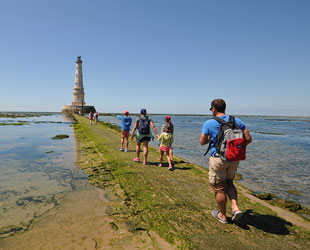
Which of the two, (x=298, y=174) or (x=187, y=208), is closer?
(x=187, y=208)

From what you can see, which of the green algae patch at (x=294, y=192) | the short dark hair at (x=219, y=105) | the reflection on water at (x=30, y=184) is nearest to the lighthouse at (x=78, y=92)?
the reflection on water at (x=30, y=184)

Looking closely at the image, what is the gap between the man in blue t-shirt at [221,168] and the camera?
3.30 m

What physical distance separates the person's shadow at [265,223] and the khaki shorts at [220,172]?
814 mm

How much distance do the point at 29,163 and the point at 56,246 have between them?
19.7 feet

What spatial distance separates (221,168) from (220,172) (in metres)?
0.09

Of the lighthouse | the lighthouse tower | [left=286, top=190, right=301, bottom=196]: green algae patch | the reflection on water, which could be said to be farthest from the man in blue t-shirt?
the lighthouse tower

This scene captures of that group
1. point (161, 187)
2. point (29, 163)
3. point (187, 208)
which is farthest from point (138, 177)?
point (29, 163)

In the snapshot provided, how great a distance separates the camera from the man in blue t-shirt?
3.30 metres

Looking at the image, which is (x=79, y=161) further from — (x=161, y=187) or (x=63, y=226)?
(x=63, y=226)

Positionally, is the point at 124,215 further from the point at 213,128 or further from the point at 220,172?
the point at 213,128

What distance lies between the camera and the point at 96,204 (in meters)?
4.21

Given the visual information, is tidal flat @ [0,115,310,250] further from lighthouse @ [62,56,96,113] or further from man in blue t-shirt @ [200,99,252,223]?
lighthouse @ [62,56,96,113]

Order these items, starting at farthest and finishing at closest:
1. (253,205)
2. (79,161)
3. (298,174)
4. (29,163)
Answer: (298,174) → (79,161) → (29,163) → (253,205)

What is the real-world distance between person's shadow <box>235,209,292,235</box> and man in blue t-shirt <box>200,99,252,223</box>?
398 millimetres
